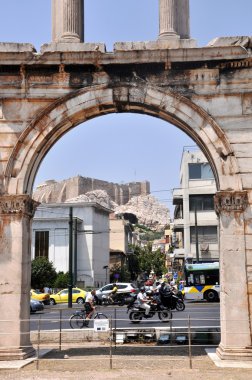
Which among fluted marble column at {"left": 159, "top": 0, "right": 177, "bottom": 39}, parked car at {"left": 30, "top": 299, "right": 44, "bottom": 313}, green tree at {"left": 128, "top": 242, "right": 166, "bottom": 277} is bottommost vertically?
parked car at {"left": 30, "top": 299, "right": 44, "bottom": 313}

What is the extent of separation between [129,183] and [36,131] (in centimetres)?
16355

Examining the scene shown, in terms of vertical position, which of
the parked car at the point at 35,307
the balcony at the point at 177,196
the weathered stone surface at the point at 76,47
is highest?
the balcony at the point at 177,196

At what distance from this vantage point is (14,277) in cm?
1221

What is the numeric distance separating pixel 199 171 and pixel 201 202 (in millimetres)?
2879

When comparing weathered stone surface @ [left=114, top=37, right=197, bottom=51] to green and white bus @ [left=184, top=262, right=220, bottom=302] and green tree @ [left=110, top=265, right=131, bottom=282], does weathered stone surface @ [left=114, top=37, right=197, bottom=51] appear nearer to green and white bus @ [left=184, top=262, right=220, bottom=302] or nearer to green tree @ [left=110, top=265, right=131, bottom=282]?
green and white bus @ [left=184, top=262, right=220, bottom=302]

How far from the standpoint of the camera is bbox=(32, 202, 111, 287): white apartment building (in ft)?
163

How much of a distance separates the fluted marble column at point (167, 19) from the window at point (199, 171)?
3332cm

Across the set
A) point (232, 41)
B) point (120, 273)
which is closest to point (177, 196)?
point (120, 273)

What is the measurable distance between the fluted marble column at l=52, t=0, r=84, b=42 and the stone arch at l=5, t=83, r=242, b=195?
4.76 feet

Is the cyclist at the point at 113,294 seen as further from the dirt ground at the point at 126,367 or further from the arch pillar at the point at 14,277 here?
the arch pillar at the point at 14,277

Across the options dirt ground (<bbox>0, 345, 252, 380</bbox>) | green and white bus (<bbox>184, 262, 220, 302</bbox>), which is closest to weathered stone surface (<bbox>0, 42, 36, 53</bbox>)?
dirt ground (<bbox>0, 345, 252, 380</bbox>)

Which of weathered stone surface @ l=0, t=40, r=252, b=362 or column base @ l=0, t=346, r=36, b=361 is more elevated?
weathered stone surface @ l=0, t=40, r=252, b=362

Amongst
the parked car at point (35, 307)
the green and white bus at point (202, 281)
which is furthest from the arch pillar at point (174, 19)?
the green and white bus at point (202, 281)

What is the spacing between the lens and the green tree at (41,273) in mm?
43812
